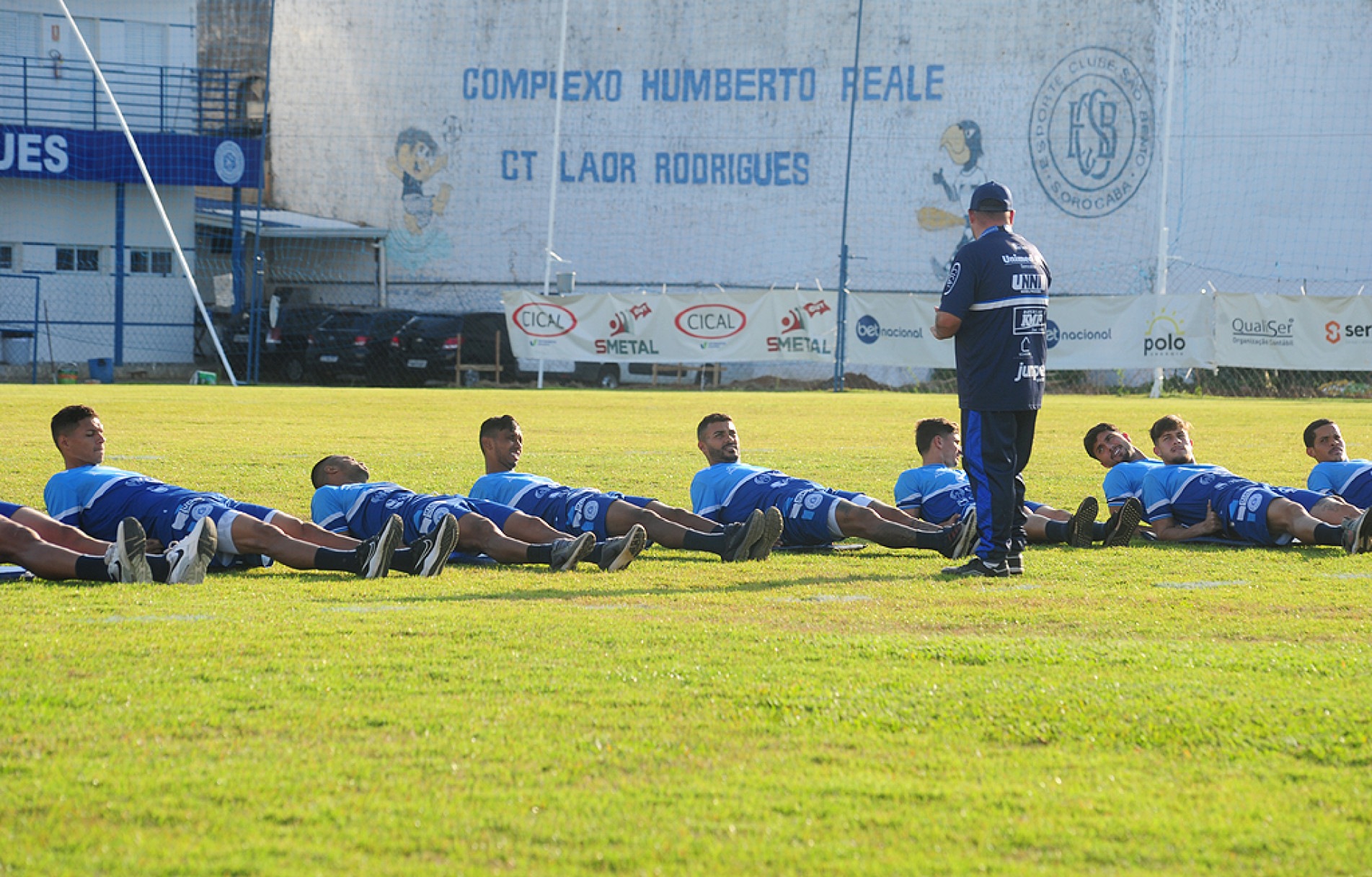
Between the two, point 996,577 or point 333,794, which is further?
point 996,577

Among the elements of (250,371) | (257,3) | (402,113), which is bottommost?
(250,371)

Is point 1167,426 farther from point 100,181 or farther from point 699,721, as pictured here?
point 100,181

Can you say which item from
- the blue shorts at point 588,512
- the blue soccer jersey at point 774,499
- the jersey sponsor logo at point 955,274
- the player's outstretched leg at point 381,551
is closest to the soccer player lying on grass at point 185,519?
the player's outstretched leg at point 381,551

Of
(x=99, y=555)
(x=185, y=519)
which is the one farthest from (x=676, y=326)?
(x=99, y=555)

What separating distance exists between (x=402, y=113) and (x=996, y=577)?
31382mm

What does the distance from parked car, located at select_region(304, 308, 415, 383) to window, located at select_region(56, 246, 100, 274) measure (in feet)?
18.4

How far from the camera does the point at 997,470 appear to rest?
21.4ft

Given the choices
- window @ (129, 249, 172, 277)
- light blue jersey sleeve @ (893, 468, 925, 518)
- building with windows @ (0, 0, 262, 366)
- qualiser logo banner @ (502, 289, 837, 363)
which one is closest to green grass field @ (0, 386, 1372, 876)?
light blue jersey sleeve @ (893, 468, 925, 518)

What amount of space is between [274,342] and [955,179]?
15895mm

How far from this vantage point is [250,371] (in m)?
30.2

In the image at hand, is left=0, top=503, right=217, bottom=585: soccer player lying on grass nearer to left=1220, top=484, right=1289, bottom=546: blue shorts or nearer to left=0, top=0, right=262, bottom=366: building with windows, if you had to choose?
left=1220, top=484, right=1289, bottom=546: blue shorts

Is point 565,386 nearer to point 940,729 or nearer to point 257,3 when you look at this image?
point 257,3

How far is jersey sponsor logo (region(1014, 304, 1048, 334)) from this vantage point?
21.3 ft

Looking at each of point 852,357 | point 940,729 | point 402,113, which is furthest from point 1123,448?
point 402,113
